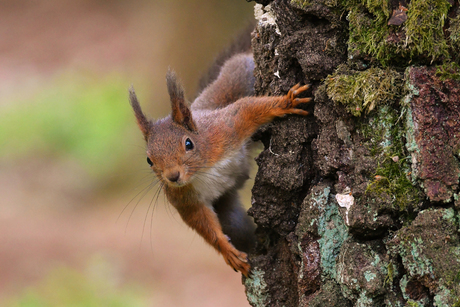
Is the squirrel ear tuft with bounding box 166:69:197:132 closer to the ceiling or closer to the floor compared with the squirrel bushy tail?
closer to the ceiling

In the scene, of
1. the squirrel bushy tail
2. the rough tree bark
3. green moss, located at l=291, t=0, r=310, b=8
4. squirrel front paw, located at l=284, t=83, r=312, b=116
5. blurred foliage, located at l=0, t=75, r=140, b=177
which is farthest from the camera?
blurred foliage, located at l=0, t=75, r=140, b=177

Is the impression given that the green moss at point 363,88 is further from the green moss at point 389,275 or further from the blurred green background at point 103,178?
the blurred green background at point 103,178

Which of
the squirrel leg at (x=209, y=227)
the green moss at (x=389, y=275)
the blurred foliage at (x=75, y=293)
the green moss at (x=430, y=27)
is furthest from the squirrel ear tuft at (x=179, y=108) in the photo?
the blurred foliage at (x=75, y=293)

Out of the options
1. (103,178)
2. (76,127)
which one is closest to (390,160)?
(103,178)

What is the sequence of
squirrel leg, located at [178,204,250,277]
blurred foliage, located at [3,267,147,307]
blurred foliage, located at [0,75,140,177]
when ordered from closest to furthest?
1. squirrel leg, located at [178,204,250,277]
2. blurred foliage, located at [3,267,147,307]
3. blurred foliage, located at [0,75,140,177]

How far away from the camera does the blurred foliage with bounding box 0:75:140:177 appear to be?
6.23m

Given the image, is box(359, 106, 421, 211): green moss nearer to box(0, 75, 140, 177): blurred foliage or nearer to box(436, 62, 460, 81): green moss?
box(436, 62, 460, 81): green moss

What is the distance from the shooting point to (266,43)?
1.97 m

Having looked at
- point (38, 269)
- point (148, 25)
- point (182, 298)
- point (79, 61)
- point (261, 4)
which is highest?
point (261, 4)

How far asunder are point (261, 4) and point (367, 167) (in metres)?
0.93

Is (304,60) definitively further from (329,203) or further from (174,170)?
(174,170)

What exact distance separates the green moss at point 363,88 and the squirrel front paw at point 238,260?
920mm

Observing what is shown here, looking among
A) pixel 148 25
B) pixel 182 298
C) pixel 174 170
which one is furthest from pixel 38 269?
pixel 174 170

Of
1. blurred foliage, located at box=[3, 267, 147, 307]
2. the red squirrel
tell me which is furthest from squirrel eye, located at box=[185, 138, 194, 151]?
blurred foliage, located at box=[3, 267, 147, 307]
